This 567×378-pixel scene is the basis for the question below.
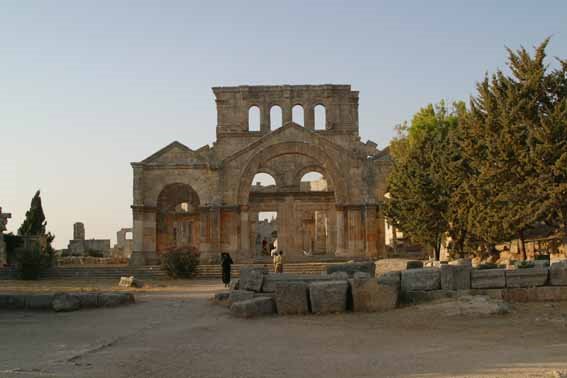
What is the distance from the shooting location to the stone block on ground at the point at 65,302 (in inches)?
575

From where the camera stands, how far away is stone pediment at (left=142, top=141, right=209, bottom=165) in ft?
118

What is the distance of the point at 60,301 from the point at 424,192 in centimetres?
1533

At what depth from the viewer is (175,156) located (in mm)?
36156

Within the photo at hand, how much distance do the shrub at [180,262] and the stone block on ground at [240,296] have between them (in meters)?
13.3

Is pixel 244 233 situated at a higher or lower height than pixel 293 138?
lower

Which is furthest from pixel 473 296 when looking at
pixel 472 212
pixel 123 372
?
pixel 472 212

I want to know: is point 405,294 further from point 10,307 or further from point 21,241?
point 21,241

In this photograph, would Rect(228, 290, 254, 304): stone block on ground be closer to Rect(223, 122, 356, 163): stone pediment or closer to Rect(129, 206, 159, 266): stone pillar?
Rect(223, 122, 356, 163): stone pediment

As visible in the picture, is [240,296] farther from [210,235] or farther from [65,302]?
[210,235]

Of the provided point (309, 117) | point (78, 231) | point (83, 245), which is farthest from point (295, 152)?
point (78, 231)

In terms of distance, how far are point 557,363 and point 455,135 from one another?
57.9 feet

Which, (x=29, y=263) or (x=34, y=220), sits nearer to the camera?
(x=29, y=263)

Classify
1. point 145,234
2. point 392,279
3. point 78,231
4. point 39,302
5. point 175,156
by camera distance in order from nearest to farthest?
point 392,279
point 39,302
point 145,234
point 175,156
point 78,231

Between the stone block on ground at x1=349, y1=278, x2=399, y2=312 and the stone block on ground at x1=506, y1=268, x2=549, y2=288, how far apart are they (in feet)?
7.95
